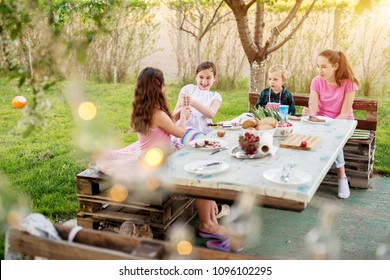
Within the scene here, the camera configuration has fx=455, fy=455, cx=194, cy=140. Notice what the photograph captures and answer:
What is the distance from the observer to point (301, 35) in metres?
9.40

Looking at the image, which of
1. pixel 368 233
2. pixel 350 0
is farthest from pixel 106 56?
pixel 368 233

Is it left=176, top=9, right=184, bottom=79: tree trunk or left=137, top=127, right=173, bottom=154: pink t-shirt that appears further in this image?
left=176, top=9, right=184, bottom=79: tree trunk

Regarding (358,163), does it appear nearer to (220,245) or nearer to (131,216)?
(220,245)

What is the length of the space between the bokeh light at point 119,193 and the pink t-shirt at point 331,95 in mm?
2399

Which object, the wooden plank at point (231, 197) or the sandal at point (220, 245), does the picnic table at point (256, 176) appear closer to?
the wooden plank at point (231, 197)

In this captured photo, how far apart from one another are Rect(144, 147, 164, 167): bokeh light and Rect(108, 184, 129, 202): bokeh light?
0.95ft

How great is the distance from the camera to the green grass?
13.0 ft

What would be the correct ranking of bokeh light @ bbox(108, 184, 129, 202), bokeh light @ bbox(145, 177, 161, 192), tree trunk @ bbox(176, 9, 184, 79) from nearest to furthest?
bokeh light @ bbox(145, 177, 161, 192) < bokeh light @ bbox(108, 184, 129, 202) < tree trunk @ bbox(176, 9, 184, 79)

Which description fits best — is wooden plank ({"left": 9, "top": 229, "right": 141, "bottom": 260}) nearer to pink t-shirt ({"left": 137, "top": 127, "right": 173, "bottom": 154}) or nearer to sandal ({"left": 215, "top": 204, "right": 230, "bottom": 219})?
→ pink t-shirt ({"left": 137, "top": 127, "right": 173, "bottom": 154})

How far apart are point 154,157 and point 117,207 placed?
1.83 ft

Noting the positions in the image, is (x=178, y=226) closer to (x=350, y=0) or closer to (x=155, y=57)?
(x=350, y=0)

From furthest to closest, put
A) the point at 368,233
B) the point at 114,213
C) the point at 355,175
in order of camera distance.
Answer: the point at 355,175, the point at 368,233, the point at 114,213

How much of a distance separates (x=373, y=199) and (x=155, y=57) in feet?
25.8

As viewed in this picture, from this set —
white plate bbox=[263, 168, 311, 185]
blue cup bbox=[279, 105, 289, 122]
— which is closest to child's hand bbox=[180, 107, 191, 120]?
blue cup bbox=[279, 105, 289, 122]
